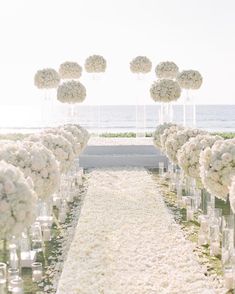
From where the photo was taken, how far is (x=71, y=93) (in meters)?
32.8

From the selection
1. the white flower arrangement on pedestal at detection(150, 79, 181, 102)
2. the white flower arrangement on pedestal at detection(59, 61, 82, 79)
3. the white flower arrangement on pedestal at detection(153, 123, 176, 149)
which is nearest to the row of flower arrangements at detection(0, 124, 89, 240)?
the white flower arrangement on pedestal at detection(153, 123, 176, 149)

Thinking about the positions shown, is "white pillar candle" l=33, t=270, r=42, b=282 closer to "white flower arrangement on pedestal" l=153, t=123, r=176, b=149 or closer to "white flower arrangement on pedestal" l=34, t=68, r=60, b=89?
"white flower arrangement on pedestal" l=153, t=123, r=176, b=149

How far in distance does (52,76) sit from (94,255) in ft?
81.4

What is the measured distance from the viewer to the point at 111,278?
8820 millimetres

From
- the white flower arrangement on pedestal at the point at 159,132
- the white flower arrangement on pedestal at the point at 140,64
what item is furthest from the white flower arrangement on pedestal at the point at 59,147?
the white flower arrangement on pedestal at the point at 140,64

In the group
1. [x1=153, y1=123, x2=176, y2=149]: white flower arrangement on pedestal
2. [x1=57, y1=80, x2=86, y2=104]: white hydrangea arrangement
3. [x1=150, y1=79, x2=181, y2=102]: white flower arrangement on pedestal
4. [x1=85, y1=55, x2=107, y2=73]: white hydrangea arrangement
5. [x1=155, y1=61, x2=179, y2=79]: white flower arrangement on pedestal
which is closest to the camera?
[x1=153, y1=123, x2=176, y2=149]: white flower arrangement on pedestal

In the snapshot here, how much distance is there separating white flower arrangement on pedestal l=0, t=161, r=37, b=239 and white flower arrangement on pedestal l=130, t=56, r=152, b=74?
30120 mm

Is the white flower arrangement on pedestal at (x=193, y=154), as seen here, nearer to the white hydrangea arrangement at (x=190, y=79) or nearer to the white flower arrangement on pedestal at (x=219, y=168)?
the white flower arrangement on pedestal at (x=219, y=168)

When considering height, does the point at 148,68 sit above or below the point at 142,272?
above

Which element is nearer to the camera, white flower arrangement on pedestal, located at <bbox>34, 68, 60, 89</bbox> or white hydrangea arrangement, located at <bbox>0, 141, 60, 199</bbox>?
white hydrangea arrangement, located at <bbox>0, 141, 60, 199</bbox>

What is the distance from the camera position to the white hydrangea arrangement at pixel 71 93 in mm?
32875

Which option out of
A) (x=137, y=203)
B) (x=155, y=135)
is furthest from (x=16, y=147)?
(x=155, y=135)

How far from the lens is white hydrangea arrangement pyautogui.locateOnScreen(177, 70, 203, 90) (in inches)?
1323

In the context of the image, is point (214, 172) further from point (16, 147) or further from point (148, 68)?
point (148, 68)
